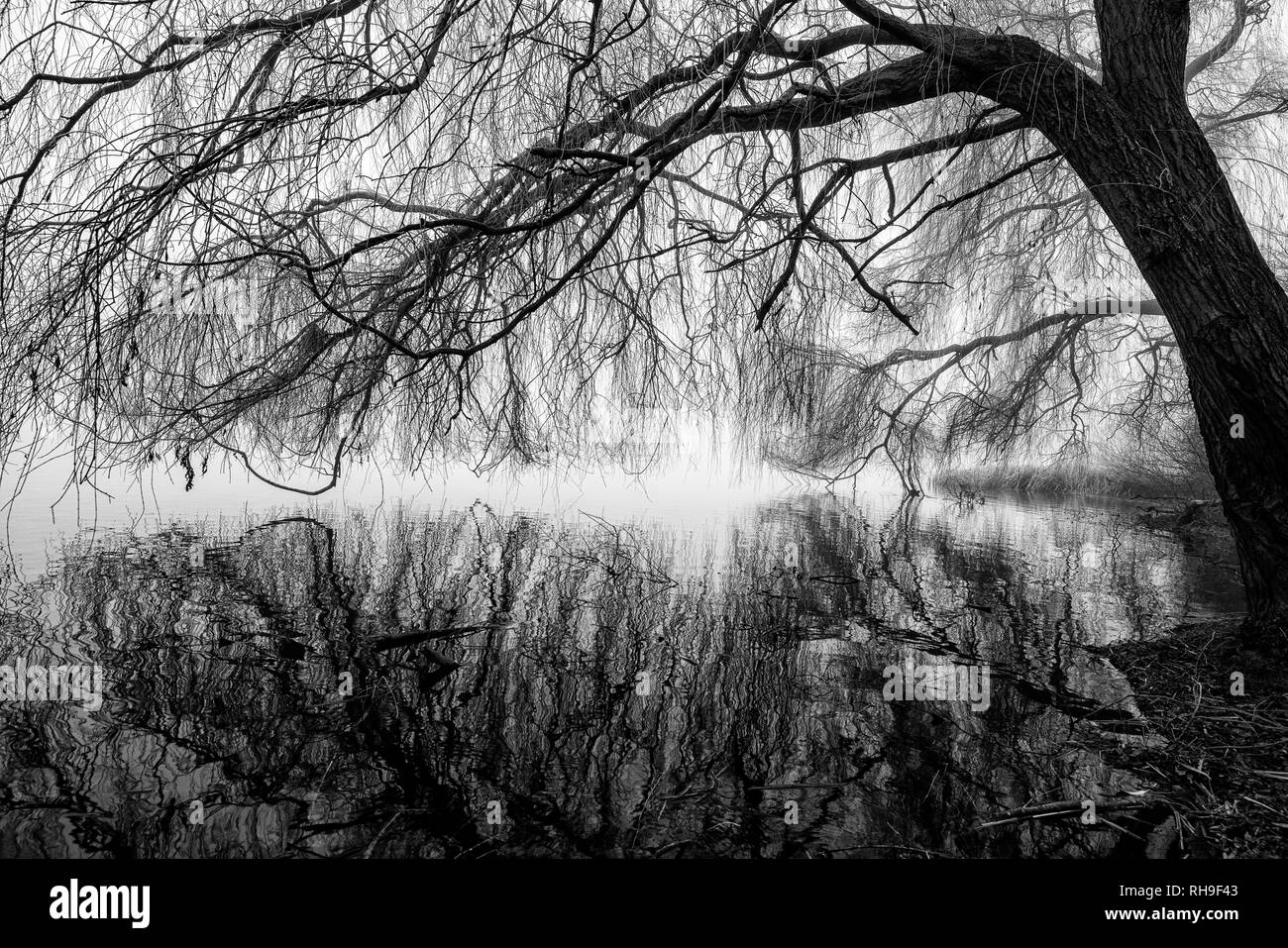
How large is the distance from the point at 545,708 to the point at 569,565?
89.1 inches

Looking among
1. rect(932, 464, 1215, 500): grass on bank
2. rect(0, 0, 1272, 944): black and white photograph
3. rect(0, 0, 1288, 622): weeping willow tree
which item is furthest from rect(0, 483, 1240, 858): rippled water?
rect(932, 464, 1215, 500): grass on bank

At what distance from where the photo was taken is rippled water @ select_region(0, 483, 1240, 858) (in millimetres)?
1514

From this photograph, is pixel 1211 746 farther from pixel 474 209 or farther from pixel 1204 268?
pixel 474 209

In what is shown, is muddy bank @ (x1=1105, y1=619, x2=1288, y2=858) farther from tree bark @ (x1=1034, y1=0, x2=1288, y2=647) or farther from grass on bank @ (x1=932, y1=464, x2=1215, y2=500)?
grass on bank @ (x1=932, y1=464, x2=1215, y2=500)

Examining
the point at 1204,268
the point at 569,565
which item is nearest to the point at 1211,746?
the point at 1204,268

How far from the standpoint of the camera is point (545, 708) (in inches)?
82.1

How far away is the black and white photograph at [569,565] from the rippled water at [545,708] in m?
0.02

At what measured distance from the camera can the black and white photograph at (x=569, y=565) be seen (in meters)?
1.48

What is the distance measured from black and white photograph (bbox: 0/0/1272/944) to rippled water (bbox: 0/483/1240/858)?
2cm

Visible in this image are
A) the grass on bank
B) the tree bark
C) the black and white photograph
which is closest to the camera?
the black and white photograph

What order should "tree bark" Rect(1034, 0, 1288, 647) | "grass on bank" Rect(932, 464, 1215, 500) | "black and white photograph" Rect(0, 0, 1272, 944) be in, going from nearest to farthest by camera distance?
1. "black and white photograph" Rect(0, 0, 1272, 944)
2. "tree bark" Rect(1034, 0, 1288, 647)
3. "grass on bank" Rect(932, 464, 1215, 500)
